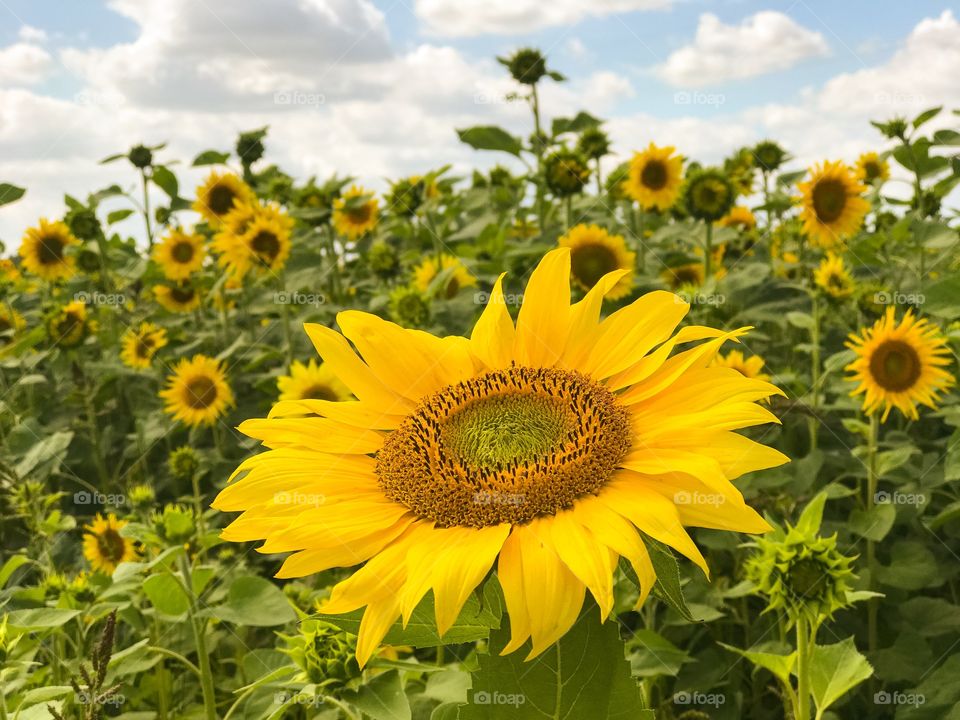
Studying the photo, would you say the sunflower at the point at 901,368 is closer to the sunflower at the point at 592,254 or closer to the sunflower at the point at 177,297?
the sunflower at the point at 592,254

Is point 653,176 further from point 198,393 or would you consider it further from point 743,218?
point 198,393

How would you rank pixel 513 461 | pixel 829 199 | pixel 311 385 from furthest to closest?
1. pixel 829 199
2. pixel 311 385
3. pixel 513 461

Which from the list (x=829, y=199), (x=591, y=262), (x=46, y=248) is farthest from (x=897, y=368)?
(x=46, y=248)

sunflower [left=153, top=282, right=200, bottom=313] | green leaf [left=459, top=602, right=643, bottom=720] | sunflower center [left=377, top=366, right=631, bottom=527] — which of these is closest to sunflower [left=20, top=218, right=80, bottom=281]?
sunflower [left=153, top=282, right=200, bottom=313]

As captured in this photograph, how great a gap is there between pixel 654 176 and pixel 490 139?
3.42ft

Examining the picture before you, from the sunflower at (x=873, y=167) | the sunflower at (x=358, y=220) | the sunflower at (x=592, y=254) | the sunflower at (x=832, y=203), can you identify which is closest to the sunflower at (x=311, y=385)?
the sunflower at (x=592, y=254)

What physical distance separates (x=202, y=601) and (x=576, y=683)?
1.61 metres

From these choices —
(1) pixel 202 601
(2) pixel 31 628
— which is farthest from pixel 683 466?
(1) pixel 202 601

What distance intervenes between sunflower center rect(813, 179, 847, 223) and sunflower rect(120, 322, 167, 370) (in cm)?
369

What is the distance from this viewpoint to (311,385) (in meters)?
3.78

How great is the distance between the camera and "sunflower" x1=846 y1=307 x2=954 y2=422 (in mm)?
2973

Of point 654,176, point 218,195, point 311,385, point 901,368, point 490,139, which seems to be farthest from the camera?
point 218,195

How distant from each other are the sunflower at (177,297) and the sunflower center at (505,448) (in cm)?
484

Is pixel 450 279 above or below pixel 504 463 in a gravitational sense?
above
